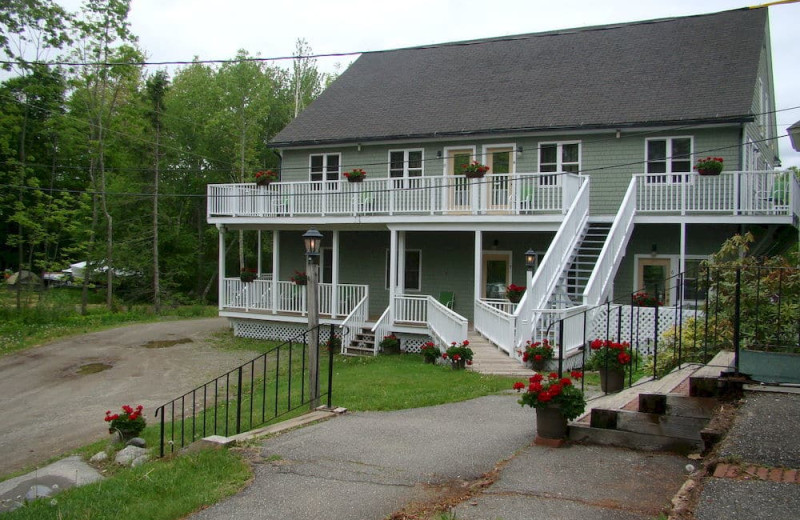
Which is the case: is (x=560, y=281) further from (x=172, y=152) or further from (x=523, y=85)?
(x=172, y=152)

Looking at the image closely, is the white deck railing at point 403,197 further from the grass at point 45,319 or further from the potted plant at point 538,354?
the grass at point 45,319

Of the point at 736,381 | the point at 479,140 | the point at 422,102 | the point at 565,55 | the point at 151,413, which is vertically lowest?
the point at 151,413

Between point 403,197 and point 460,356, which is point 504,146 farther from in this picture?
point 460,356

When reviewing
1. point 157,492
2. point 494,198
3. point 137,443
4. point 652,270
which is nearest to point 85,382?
point 137,443

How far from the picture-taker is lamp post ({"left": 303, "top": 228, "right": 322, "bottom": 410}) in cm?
993

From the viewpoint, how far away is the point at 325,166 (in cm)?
2334

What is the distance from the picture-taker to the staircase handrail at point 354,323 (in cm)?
1933

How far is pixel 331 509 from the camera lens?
18.6 feet

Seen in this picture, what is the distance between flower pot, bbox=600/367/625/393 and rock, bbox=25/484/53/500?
741cm

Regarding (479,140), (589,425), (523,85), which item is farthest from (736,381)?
(523,85)

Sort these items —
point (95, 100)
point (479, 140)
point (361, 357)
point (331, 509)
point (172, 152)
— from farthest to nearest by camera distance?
point (172, 152) < point (95, 100) < point (479, 140) < point (361, 357) < point (331, 509)

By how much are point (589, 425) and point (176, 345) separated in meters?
17.7

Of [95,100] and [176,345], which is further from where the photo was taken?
[95,100]

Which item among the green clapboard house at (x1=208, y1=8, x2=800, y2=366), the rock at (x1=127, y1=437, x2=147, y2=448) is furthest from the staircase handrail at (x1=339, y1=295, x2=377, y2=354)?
the rock at (x1=127, y1=437, x2=147, y2=448)
